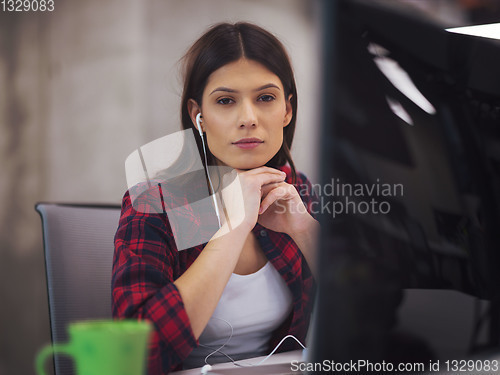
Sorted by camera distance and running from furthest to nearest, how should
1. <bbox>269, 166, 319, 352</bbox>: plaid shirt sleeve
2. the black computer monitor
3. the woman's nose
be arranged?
<bbox>269, 166, 319, 352</bbox>: plaid shirt sleeve < the woman's nose < the black computer monitor

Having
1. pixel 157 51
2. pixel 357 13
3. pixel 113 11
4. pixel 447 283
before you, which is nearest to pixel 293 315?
pixel 447 283

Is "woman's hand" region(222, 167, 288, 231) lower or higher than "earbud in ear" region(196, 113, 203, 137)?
lower

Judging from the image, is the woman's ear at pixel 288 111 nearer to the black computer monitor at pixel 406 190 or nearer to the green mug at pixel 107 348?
the black computer monitor at pixel 406 190

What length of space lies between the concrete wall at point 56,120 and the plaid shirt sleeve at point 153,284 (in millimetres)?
1136

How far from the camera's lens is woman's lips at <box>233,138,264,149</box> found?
700 millimetres

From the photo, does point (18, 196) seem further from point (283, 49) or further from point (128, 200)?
point (283, 49)

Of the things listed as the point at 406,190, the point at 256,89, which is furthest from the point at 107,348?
the point at 256,89

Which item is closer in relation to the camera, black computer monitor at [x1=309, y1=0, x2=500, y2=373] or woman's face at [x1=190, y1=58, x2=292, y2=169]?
black computer monitor at [x1=309, y1=0, x2=500, y2=373]

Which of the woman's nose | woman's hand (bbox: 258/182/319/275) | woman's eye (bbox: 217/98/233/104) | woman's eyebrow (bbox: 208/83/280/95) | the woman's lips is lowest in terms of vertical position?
woman's hand (bbox: 258/182/319/275)

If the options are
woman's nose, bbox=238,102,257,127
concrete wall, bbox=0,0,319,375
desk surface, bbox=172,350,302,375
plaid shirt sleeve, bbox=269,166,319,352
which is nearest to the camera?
desk surface, bbox=172,350,302,375

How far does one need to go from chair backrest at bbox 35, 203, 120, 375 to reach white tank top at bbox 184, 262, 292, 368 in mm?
236

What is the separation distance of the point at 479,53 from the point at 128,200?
0.59m

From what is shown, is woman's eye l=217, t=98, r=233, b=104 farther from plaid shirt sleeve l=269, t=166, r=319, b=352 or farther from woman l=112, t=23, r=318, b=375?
plaid shirt sleeve l=269, t=166, r=319, b=352

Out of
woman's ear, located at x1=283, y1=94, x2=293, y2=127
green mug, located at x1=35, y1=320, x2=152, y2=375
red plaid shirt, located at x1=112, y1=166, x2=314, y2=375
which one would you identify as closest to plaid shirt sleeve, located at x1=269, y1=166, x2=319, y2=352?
red plaid shirt, located at x1=112, y1=166, x2=314, y2=375
